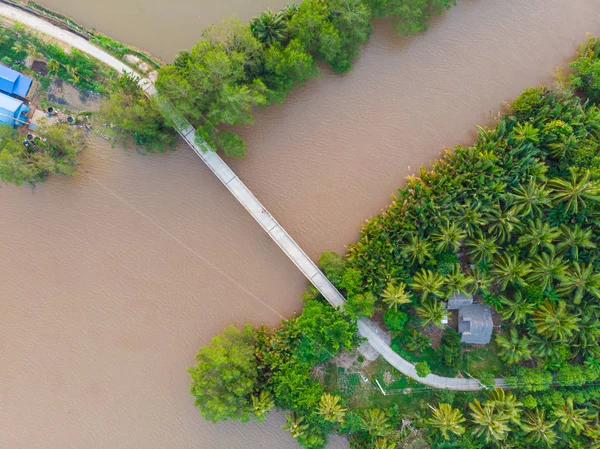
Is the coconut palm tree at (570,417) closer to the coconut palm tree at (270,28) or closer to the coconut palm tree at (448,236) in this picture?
the coconut palm tree at (448,236)

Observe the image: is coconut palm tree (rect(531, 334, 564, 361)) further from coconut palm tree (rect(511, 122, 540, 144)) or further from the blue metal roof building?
the blue metal roof building

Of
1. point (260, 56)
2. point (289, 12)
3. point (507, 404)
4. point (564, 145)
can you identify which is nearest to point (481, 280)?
point (507, 404)

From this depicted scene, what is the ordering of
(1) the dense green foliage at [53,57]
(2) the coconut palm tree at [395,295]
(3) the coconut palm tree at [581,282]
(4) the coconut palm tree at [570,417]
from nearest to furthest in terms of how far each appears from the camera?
(3) the coconut palm tree at [581,282] → (2) the coconut palm tree at [395,295] → (4) the coconut palm tree at [570,417] → (1) the dense green foliage at [53,57]

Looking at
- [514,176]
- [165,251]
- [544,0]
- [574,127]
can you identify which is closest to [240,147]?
[165,251]

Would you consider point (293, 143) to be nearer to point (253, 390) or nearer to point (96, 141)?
point (96, 141)

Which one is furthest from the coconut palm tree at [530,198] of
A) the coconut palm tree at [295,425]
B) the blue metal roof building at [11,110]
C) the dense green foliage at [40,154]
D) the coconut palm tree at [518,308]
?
the blue metal roof building at [11,110]

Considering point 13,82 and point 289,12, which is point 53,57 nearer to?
point 13,82

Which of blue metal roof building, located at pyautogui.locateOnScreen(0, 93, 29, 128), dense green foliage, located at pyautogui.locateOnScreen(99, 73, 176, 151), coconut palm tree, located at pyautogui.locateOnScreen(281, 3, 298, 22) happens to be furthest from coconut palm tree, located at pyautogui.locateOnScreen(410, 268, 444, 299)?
blue metal roof building, located at pyautogui.locateOnScreen(0, 93, 29, 128)
